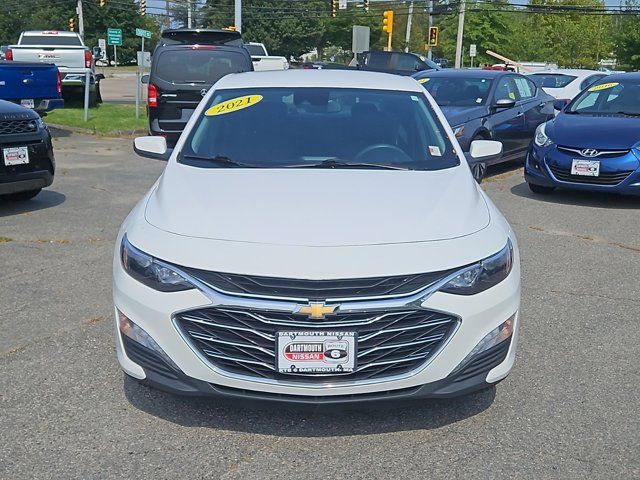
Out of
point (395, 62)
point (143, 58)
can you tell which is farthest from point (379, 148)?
point (395, 62)

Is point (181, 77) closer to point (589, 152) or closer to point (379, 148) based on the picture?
point (589, 152)

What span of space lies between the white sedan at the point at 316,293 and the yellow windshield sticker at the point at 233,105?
1.01 meters

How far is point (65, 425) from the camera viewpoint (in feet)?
11.6

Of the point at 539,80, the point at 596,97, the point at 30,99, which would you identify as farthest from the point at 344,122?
the point at 539,80

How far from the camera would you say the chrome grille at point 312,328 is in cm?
314

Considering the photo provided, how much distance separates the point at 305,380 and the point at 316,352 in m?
0.14

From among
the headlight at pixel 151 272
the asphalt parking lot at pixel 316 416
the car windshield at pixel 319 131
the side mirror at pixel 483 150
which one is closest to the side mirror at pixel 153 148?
the car windshield at pixel 319 131

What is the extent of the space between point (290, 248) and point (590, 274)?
3.77 m

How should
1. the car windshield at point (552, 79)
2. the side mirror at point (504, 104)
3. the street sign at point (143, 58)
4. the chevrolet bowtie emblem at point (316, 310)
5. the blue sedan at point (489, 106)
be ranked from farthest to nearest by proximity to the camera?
the car windshield at point (552, 79)
the street sign at point (143, 58)
the side mirror at point (504, 104)
the blue sedan at point (489, 106)
the chevrolet bowtie emblem at point (316, 310)

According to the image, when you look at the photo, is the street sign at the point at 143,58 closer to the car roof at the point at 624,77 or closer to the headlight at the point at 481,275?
the car roof at the point at 624,77

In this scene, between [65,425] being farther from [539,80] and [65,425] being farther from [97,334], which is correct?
[539,80]

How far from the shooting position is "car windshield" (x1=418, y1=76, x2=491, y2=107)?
440 inches

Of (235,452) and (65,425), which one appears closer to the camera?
(235,452)

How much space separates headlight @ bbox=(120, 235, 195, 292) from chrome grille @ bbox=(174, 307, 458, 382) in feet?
0.42
